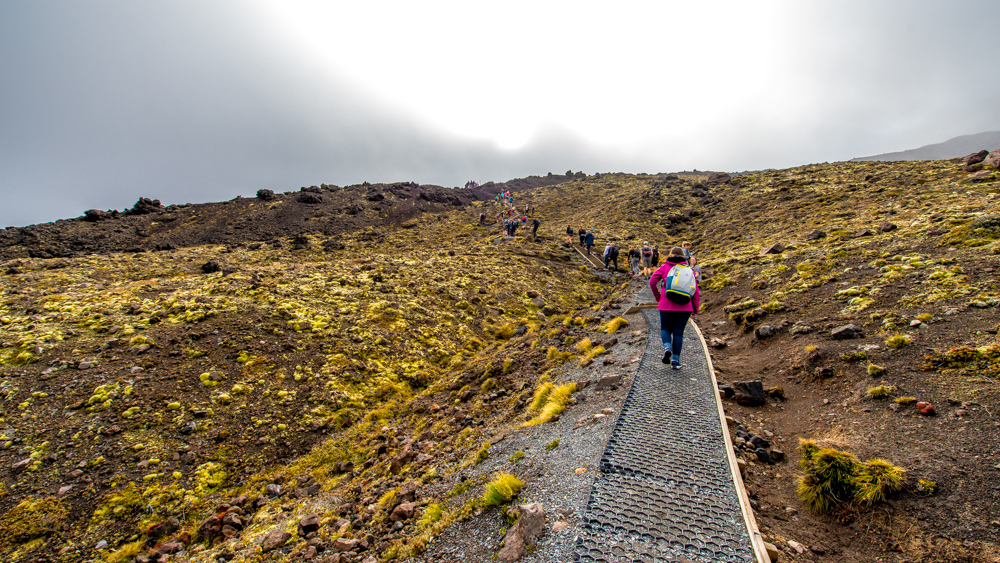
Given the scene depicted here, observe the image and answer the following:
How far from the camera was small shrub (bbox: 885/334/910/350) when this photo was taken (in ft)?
23.7

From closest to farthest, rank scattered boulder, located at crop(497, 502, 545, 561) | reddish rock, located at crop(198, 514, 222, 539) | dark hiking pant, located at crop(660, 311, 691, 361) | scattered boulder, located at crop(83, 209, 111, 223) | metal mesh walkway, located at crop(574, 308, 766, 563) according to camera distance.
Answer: metal mesh walkway, located at crop(574, 308, 766, 563), scattered boulder, located at crop(497, 502, 545, 561), reddish rock, located at crop(198, 514, 222, 539), dark hiking pant, located at crop(660, 311, 691, 361), scattered boulder, located at crop(83, 209, 111, 223)

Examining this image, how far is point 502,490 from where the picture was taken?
185 inches

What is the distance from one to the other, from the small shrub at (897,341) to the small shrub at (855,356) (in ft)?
1.46

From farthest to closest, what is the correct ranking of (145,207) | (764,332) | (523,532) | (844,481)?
(145,207) → (764,332) → (844,481) → (523,532)

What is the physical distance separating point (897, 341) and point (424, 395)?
446 inches

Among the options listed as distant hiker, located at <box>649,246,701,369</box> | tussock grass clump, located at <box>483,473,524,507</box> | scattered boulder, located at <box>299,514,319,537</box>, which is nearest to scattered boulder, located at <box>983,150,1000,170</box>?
distant hiker, located at <box>649,246,701,369</box>

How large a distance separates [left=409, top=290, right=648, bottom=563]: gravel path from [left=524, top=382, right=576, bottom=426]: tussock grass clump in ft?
0.61

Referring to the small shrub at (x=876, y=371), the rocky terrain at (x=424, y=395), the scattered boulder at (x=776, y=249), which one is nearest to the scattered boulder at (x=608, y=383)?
the rocky terrain at (x=424, y=395)

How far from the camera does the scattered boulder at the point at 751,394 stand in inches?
281

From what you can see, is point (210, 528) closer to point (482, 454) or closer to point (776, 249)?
point (482, 454)

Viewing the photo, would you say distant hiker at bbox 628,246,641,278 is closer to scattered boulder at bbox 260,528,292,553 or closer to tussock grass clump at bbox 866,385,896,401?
tussock grass clump at bbox 866,385,896,401

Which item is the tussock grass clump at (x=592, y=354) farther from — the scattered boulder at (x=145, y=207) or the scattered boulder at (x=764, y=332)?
the scattered boulder at (x=145, y=207)

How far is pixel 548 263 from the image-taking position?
2688 centimetres

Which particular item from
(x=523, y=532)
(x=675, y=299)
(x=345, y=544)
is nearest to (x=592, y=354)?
(x=675, y=299)
